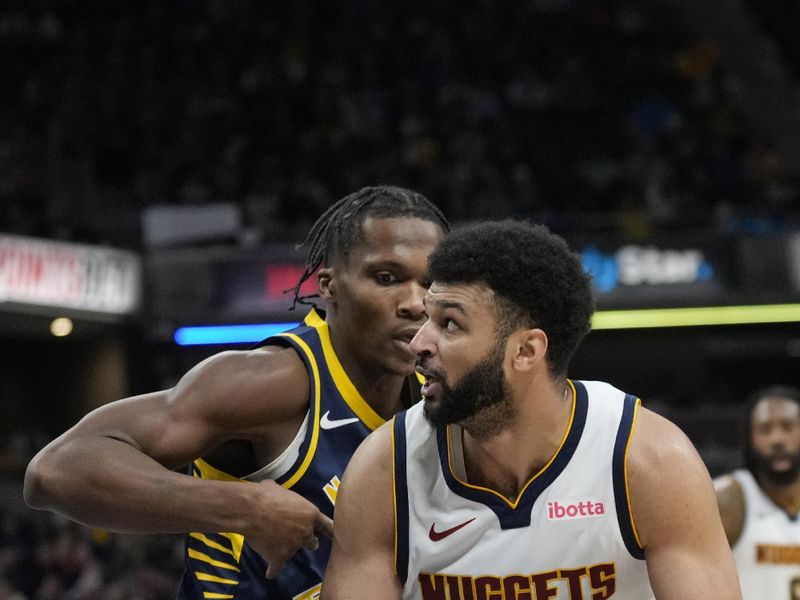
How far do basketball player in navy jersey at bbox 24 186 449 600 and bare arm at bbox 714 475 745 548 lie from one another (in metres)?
2.70

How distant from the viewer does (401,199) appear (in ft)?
12.0

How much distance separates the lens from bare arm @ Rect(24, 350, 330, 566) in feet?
9.70

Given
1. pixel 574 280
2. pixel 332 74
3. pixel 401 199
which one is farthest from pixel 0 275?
pixel 574 280

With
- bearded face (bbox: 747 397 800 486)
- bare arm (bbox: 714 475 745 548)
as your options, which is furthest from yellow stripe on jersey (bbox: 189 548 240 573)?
bearded face (bbox: 747 397 800 486)

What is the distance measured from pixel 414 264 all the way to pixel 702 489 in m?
1.02

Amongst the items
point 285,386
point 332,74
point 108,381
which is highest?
point 332,74

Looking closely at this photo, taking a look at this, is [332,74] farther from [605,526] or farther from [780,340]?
[605,526]

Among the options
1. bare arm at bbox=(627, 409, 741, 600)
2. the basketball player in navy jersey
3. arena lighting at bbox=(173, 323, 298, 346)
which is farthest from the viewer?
arena lighting at bbox=(173, 323, 298, 346)

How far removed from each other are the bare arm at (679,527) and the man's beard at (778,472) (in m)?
3.30

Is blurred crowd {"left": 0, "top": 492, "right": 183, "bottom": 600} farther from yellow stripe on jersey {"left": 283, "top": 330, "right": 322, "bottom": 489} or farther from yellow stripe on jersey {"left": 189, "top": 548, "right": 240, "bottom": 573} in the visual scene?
yellow stripe on jersey {"left": 283, "top": 330, "right": 322, "bottom": 489}

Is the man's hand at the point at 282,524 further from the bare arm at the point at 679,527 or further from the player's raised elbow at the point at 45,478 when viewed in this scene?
the bare arm at the point at 679,527

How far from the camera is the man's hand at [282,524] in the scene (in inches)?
115

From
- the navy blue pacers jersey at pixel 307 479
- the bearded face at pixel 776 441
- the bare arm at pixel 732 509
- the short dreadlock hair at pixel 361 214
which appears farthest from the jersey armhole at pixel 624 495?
the bearded face at pixel 776 441

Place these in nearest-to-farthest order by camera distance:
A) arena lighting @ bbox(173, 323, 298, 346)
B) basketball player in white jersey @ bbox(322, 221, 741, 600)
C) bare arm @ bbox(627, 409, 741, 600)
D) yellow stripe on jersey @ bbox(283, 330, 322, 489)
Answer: bare arm @ bbox(627, 409, 741, 600), basketball player in white jersey @ bbox(322, 221, 741, 600), yellow stripe on jersey @ bbox(283, 330, 322, 489), arena lighting @ bbox(173, 323, 298, 346)
